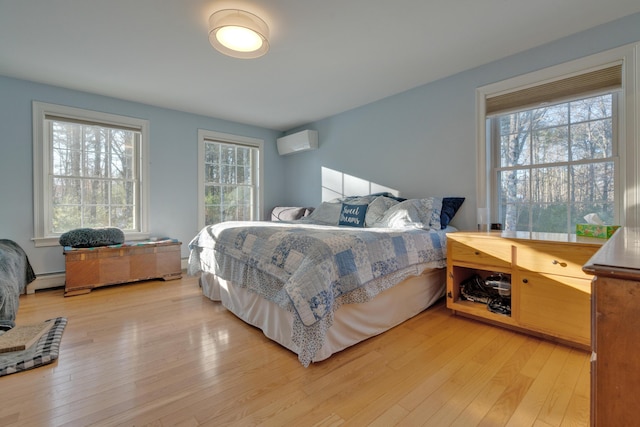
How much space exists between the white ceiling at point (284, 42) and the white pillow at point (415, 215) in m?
1.36

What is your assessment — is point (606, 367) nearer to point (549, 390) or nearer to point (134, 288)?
point (549, 390)

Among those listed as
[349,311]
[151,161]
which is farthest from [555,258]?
[151,161]

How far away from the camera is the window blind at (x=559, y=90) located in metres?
2.20

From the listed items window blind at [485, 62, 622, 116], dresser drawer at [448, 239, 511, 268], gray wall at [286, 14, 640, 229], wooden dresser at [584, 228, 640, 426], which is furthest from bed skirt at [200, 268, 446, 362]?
window blind at [485, 62, 622, 116]

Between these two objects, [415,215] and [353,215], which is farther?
[353,215]

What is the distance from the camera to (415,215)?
9.05ft

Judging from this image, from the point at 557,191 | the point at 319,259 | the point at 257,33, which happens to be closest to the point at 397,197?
the point at 557,191

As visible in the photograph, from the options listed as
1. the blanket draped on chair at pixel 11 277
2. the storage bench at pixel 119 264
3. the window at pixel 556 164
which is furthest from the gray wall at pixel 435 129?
the blanket draped on chair at pixel 11 277

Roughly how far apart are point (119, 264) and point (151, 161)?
144 centimetres

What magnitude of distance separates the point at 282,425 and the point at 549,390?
1349mm

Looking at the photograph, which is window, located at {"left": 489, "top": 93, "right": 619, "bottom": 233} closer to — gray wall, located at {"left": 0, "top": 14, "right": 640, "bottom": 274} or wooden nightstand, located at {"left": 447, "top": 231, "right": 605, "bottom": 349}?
gray wall, located at {"left": 0, "top": 14, "right": 640, "bottom": 274}

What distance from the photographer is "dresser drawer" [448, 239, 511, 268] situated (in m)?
2.12

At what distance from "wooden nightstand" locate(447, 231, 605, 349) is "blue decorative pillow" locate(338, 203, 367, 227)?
1054 millimetres

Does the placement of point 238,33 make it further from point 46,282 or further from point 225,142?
point 46,282
